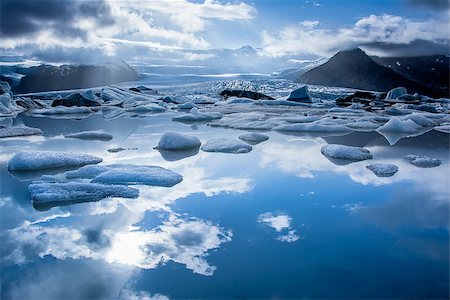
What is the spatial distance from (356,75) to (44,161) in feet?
284

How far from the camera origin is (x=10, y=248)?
2463 millimetres

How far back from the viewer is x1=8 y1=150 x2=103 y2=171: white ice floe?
437 centimetres

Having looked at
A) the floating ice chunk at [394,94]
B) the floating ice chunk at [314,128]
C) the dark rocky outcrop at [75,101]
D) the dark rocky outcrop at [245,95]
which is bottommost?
the dark rocky outcrop at [75,101]

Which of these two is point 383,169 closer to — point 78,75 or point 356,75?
point 78,75

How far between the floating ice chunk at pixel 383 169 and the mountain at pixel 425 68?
321 feet

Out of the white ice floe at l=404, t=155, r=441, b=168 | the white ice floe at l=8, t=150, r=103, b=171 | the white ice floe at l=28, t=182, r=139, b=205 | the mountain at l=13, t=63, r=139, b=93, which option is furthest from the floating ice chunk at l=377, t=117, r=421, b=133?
the mountain at l=13, t=63, r=139, b=93

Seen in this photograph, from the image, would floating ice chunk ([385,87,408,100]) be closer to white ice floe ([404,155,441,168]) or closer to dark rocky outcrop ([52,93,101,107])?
dark rocky outcrop ([52,93,101,107])

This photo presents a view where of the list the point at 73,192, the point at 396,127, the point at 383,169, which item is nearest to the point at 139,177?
the point at 73,192

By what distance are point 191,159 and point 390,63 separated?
10751cm

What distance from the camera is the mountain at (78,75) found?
64625 millimetres

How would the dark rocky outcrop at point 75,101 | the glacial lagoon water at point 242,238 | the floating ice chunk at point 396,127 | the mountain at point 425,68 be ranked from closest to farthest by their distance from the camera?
the glacial lagoon water at point 242,238 → the floating ice chunk at point 396,127 → the dark rocky outcrop at point 75,101 → the mountain at point 425,68

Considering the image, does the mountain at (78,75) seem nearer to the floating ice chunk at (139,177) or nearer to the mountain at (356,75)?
the mountain at (356,75)

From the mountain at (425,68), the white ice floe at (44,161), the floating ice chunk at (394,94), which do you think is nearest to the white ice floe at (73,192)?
the white ice floe at (44,161)

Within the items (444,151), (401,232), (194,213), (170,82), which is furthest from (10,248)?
(170,82)
